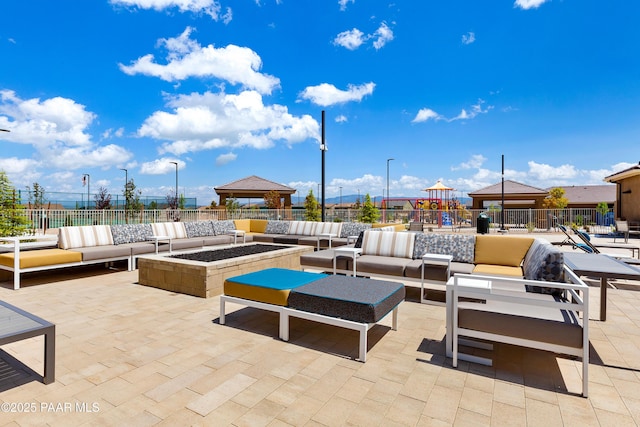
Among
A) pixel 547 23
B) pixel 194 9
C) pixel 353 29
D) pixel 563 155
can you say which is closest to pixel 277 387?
pixel 194 9

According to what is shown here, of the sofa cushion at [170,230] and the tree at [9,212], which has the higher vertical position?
the tree at [9,212]

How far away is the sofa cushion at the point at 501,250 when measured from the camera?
4.76 m

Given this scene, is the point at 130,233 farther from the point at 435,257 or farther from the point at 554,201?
the point at 554,201

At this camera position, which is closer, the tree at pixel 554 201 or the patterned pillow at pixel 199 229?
the patterned pillow at pixel 199 229

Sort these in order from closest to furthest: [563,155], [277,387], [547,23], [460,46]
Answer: [277,387]
[547,23]
[460,46]
[563,155]

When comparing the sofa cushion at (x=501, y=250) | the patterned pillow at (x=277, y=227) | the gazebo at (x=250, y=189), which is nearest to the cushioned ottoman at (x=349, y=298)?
the sofa cushion at (x=501, y=250)

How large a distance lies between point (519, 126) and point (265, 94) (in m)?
17.8

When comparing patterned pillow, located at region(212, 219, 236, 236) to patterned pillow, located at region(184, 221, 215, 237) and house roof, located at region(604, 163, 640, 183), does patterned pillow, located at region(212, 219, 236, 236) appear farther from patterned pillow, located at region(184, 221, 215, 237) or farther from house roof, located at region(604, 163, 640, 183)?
house roof, located at region(604, 163, 640, 183)

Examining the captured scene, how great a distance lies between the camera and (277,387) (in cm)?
236

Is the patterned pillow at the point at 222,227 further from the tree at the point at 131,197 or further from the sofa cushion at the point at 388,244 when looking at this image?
the tree at the point at 131,197

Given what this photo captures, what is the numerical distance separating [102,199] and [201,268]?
21.2 m

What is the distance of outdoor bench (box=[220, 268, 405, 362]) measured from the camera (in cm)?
289

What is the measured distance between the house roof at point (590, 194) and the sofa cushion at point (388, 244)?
146ft

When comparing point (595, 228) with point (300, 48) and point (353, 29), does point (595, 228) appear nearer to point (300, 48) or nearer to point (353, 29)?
point (353, 29)
